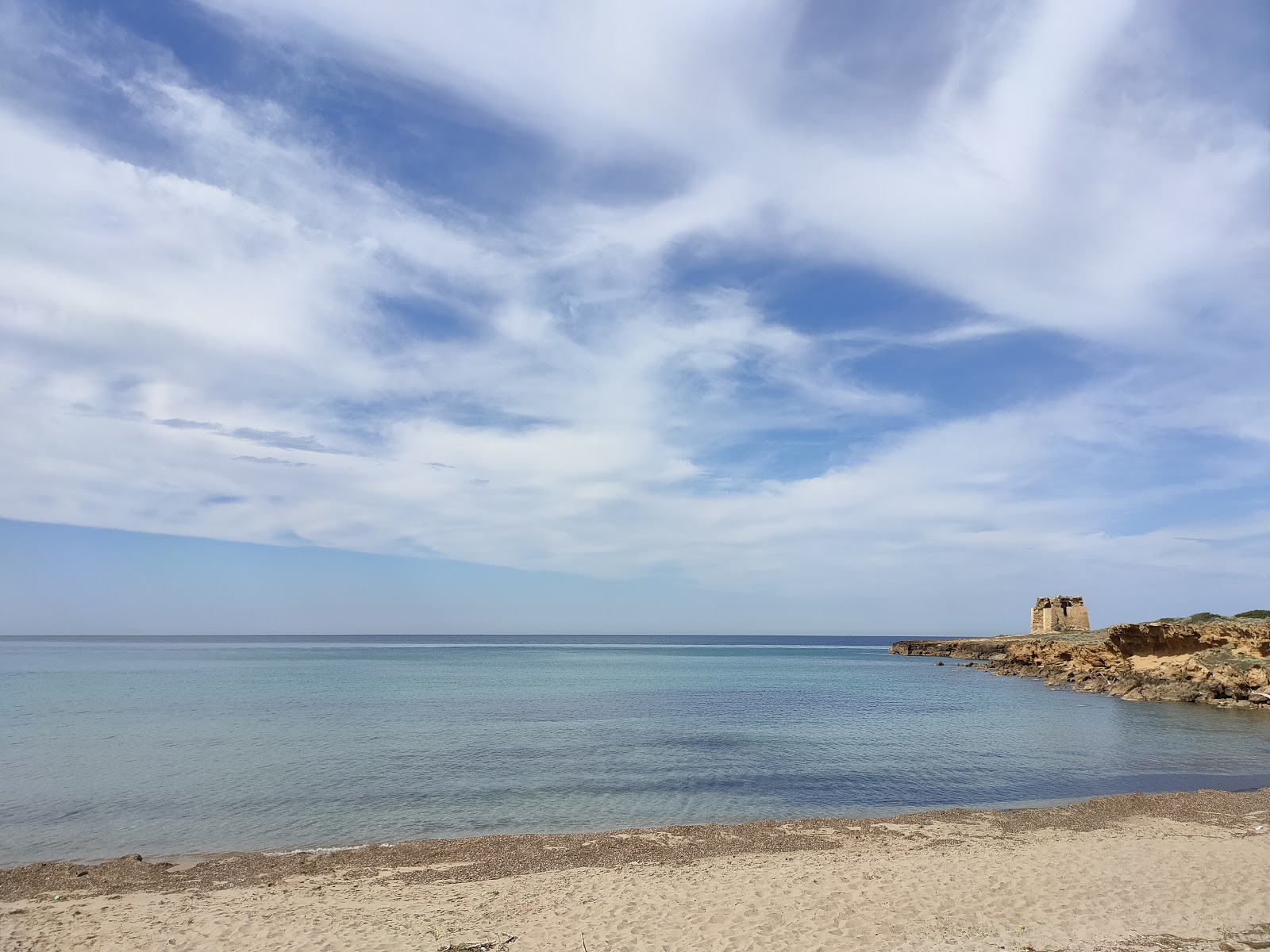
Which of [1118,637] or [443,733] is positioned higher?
[1118,637]

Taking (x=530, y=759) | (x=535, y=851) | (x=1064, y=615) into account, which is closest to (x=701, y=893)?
(x=535, y=851)

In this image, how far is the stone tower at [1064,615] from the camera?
305 feet

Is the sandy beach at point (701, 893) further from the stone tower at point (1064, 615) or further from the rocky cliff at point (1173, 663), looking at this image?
the stone tower at point (1064, 615)

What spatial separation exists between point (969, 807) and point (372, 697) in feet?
119

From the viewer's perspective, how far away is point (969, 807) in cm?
1802

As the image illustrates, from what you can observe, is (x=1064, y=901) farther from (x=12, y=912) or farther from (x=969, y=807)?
(x=12, y=912)

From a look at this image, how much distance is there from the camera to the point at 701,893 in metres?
11.5

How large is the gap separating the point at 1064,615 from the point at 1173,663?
5144 centimetres

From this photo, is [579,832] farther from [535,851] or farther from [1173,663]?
[1173,663]

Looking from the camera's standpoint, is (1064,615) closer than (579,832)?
No

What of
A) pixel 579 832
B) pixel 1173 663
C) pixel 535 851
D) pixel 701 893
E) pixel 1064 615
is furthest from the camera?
pixel 1064 615

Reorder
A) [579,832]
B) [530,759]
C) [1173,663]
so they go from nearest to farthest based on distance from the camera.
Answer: [579,832] < [530,759] < [1173,663]

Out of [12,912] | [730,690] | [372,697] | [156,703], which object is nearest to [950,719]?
[730,690]

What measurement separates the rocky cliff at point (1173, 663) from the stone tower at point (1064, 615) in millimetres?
28061
